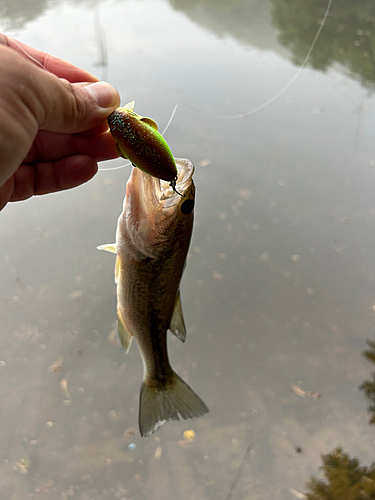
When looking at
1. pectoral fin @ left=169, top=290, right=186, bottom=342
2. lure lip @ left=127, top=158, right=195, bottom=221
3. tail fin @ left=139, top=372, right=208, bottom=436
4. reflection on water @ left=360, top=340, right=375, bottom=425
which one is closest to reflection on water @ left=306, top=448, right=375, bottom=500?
reflection on water @ left=360, top=340, right=375, bottom=425

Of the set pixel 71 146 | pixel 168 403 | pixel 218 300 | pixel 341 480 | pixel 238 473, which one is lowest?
pixel 238 473

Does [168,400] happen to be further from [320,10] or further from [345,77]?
[320,10]

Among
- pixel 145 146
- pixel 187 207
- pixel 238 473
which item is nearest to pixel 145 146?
pixel 145 146

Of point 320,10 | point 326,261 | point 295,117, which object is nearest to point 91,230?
point 326,261

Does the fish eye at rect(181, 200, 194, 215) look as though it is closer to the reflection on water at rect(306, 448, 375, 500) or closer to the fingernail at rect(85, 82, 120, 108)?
the fingernail at rect(85, 82, 120, 108)

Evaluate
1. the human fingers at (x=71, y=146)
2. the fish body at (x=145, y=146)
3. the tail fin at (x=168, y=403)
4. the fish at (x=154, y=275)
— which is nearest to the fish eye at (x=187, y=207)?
the fish at (x=154, y=275)

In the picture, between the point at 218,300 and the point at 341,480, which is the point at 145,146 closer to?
the point at 218,300

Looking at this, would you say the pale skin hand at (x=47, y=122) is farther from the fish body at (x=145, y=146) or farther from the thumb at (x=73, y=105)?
the fish body at (x=145, y=146)
